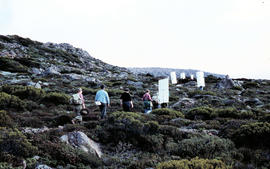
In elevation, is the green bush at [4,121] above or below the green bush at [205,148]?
above

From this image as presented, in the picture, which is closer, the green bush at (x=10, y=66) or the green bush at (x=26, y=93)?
the green bush at (x=26, y=93)

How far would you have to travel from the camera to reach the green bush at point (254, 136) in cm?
692

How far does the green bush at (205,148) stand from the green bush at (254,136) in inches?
19.6

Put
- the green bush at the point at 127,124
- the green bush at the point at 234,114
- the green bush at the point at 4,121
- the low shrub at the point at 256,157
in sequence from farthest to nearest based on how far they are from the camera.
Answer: the green bush at the point at 234,114
the green bush at the point at 127,124
the green bush at the point at 4,121
the low shrub at the point at 256,157

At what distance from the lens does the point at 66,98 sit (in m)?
15.1

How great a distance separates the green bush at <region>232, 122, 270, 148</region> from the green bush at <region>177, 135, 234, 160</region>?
19.6 inches

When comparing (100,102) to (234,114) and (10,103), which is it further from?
(234,114)

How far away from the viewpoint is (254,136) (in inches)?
280

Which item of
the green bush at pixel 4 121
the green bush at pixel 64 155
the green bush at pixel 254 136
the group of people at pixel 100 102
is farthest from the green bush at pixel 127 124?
the green bush at pixel 4 121

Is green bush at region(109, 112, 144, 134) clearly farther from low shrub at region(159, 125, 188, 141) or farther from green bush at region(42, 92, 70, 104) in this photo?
green bush at region(42, 92, 70, 104)

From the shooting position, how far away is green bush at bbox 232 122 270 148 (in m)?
6.92

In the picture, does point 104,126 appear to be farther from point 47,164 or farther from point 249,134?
point 249,134

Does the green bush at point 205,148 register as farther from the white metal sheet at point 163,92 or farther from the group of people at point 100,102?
the white metal sheet at point 163,92

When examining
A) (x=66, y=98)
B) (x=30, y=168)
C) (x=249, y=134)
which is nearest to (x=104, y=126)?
(x=30, y=168)
